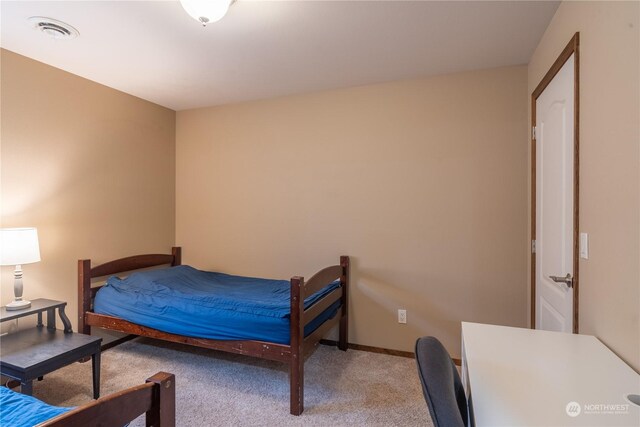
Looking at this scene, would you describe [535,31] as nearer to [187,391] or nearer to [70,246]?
[187,391]

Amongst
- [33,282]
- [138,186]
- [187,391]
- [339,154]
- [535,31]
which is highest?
[535,31]

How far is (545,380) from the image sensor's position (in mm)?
1036

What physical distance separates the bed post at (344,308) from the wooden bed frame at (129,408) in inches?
82.3

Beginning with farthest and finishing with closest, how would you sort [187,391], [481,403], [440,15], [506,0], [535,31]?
[187,391]
[535,31]
[440,15]
[506,0]
[481,403]

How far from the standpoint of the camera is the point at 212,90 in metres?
3.18

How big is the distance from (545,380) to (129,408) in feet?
4.21

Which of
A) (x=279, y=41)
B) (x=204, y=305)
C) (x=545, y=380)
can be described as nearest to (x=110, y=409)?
(x=545, y=380)

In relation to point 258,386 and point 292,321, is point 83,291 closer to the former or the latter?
point 258,386

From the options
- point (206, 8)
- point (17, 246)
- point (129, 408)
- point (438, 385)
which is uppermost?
point (206, 8)

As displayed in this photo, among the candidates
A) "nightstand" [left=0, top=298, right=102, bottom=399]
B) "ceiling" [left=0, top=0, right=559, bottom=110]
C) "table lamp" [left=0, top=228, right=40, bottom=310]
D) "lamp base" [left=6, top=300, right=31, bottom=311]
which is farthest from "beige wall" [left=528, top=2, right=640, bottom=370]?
"lamp base" [left=6, top=300, right=31, bottom=311]

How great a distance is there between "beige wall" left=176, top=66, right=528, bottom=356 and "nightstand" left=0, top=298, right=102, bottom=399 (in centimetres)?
147

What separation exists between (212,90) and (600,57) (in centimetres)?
294

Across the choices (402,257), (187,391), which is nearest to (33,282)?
(187,391)

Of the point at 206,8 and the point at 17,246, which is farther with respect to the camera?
the point at 17,246
